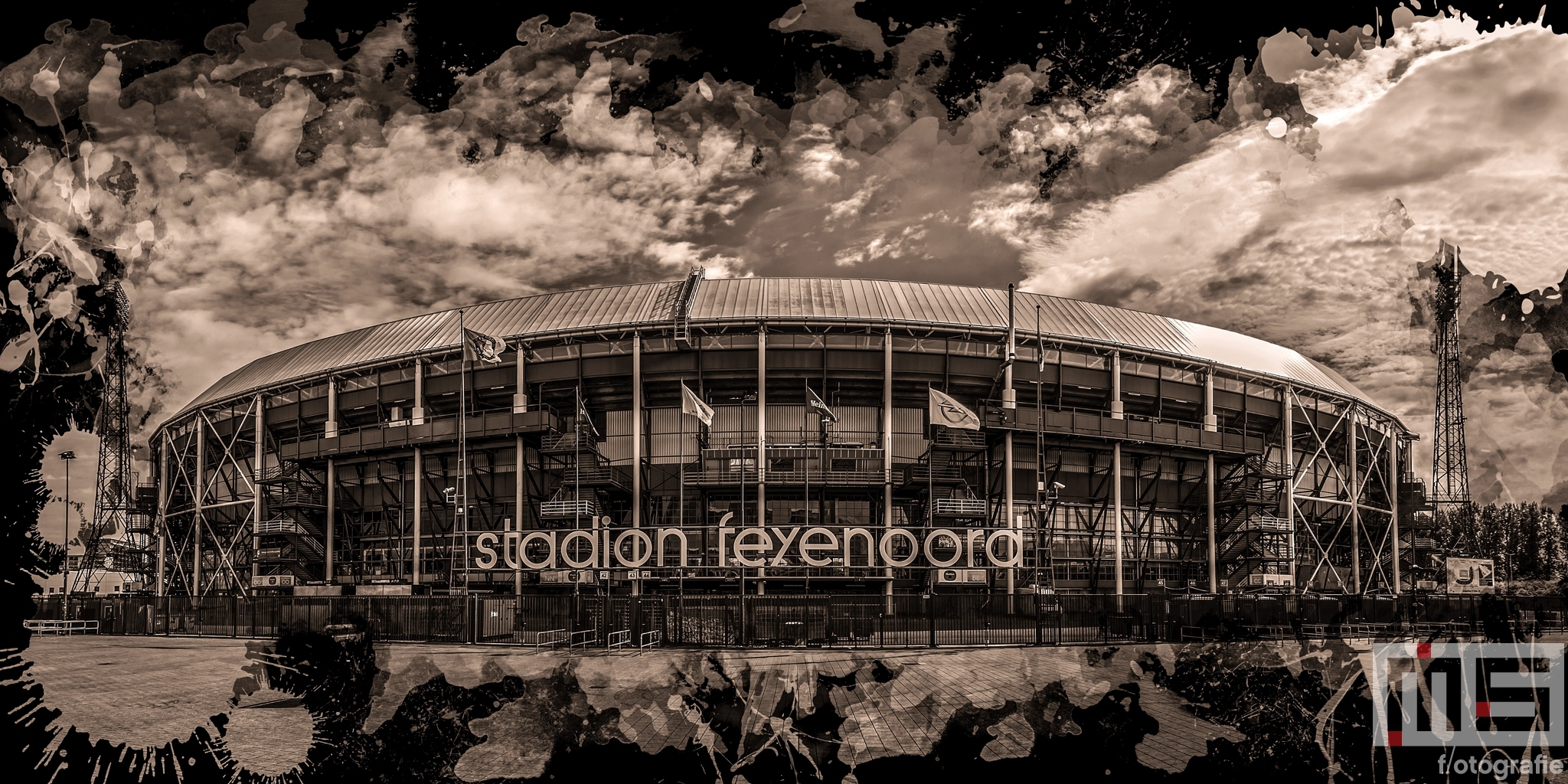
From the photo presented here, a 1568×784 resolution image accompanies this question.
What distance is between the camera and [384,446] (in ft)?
180

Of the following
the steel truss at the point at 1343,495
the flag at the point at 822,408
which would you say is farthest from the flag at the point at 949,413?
the steel truss at the point at 1343,495

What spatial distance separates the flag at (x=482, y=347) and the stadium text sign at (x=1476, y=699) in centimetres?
4541

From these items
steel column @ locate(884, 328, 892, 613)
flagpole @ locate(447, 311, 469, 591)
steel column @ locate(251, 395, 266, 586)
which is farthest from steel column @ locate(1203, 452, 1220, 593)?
steel column @ locate(251, 395, 266, 586)

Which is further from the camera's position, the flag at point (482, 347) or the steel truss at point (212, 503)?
the steel truss at point (212, 503)

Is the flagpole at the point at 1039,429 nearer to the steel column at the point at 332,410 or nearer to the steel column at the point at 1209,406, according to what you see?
the steel column at the point at 1209,406

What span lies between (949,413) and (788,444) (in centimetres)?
911

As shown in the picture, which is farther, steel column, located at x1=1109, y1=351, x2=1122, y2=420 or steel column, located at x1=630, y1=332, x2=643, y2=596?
steel column, located at x1=1109, y1=351, x2=1122, y2=420

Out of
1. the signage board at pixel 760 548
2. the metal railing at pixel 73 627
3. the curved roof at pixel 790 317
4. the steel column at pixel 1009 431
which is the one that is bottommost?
the metal railing at pixel 73 627

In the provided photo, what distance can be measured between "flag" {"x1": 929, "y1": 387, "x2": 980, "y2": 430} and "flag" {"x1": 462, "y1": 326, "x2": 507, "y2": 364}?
21.3 m

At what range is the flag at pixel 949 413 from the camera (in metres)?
46.8

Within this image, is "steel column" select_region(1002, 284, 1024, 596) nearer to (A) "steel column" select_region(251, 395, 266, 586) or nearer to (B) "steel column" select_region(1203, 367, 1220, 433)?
(B) "steel column" select_region(1203, 367, 1220, 433)

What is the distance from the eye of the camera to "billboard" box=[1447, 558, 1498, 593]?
4994 cm

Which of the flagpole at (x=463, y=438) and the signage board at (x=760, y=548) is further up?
the flagpole at (x=463, y=438)

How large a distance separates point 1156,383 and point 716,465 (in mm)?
25127
